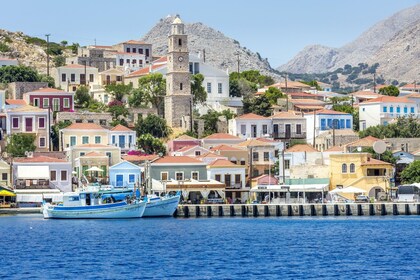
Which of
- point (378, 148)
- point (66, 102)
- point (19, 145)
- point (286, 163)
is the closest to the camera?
point (378, 148)

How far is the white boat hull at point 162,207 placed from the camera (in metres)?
91.8

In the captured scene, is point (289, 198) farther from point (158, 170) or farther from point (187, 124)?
point (187, 124)

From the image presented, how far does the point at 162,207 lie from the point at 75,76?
162 ft

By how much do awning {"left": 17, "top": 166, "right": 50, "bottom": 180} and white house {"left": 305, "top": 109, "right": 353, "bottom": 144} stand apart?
107ft

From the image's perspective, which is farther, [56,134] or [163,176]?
[56,134]

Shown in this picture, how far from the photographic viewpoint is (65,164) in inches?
4067

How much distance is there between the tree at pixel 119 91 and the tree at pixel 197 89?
26.0ft

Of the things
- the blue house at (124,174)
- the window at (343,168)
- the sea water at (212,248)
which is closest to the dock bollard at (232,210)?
the sea water at (212,248)

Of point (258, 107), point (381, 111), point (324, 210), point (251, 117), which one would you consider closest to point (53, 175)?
point (324, 210)

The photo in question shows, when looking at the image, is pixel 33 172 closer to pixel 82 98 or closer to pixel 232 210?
pixel 232 210

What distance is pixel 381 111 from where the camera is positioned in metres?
130

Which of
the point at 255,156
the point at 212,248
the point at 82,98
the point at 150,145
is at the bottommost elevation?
the point at 212,248

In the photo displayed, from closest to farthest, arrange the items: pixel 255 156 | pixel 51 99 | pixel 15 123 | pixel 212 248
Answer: pixel 212 248, pixel 255 156, pixel 15 123, pixel 51 99

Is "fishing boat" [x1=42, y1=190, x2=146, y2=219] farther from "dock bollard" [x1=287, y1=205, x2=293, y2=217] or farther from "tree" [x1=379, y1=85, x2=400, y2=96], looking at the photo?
"tree" [x1=379, y1=85, x2=400, y2=96]
